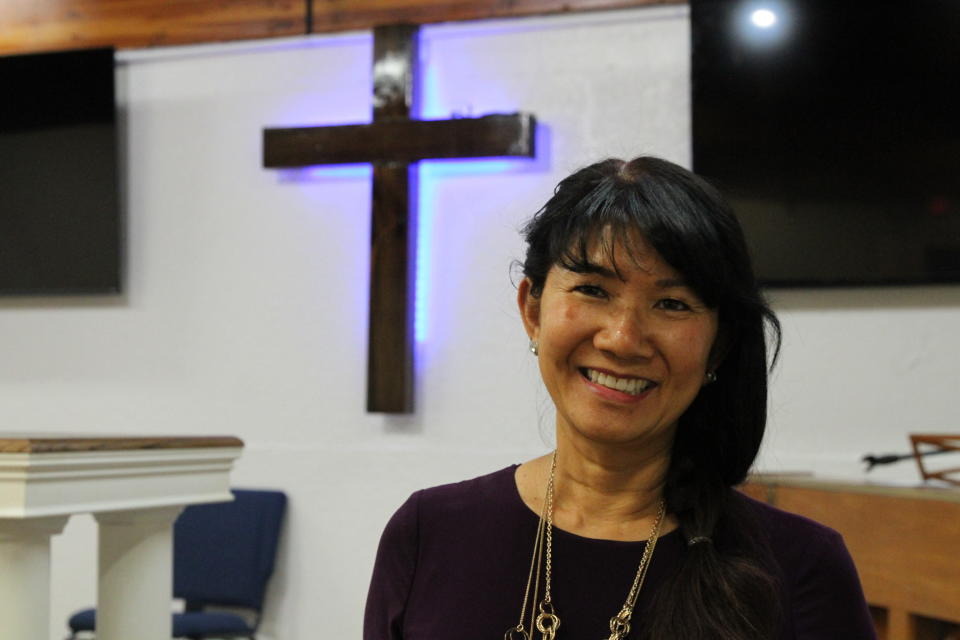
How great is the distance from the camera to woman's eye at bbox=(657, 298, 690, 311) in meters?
1.45

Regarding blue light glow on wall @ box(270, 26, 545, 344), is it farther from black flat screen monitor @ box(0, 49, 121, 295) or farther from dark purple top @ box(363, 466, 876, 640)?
dark purple top @ box(363, 466, 876, 640)

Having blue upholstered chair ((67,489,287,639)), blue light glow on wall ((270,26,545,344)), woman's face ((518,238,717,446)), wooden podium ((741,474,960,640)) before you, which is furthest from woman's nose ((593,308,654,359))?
blue upholstered chair ((67,489,287,639))

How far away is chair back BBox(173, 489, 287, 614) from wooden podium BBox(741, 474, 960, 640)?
2577 mm

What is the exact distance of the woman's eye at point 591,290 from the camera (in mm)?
1475

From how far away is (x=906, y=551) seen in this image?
2467 millimetres

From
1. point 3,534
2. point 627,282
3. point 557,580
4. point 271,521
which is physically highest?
point 627,282

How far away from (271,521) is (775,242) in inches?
85.9

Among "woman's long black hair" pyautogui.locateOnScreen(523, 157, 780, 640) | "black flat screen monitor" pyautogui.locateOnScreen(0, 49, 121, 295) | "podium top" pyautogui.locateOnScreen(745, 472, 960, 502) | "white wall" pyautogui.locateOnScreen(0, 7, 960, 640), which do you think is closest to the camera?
"woman's long black hair" pyautogui.locateOnScreen(523, 157, 780, 640)

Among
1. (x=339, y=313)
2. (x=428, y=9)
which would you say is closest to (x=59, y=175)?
(x=339, y=313)

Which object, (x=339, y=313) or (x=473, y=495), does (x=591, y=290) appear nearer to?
(x=473, y=495)

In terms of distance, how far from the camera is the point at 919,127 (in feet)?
13.3

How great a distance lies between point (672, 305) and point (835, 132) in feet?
9.75

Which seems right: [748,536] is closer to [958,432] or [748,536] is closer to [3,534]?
[3,534]

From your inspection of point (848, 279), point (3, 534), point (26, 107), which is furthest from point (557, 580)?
point (26, 107)
